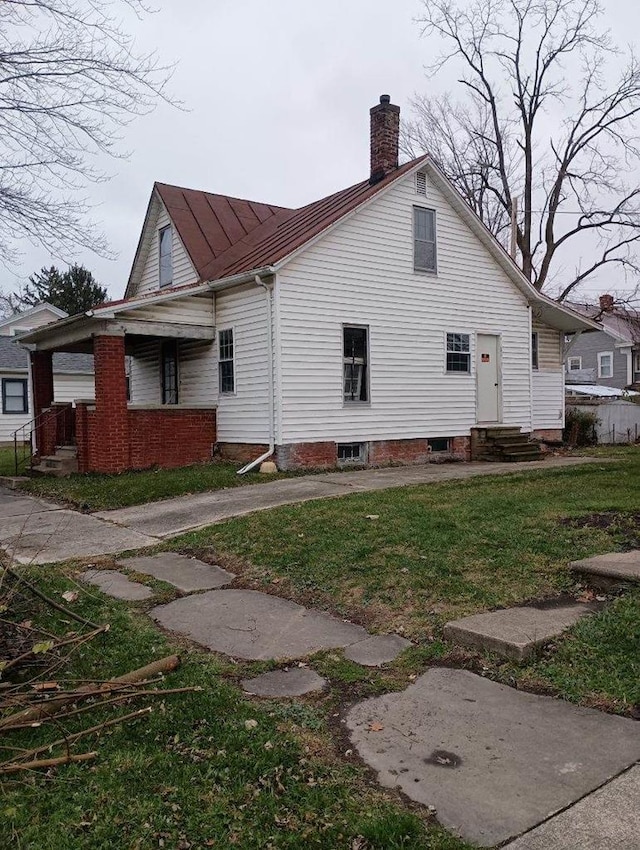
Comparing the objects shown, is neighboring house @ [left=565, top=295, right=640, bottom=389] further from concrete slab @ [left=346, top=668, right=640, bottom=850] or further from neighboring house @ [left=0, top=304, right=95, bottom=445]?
concrete slab @ [left=346, top=668, right=640, bottom=850]

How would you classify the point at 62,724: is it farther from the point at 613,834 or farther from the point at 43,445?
the point at 43,445

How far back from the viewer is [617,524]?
6.70 m

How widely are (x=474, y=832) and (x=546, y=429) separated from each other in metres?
17.3

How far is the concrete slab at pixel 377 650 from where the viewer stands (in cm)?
430

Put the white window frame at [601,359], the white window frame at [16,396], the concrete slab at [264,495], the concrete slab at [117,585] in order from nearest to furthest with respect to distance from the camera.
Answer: the concrete slab at [117,585] → the concrete slab at [264,495] → the white window frame at [16,396] → the white window frame at [601,359]

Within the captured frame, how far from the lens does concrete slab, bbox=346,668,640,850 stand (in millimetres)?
2709

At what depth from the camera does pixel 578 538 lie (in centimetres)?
632

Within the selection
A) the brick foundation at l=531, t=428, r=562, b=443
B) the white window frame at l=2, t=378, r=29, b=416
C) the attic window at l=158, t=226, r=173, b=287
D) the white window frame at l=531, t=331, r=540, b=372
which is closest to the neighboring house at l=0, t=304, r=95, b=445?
the white window frame at l=2, t=378, r=29, b=416

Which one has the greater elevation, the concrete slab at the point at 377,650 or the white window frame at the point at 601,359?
the white window frame at the point at 601,359

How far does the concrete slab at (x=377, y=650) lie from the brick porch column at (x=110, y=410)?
8.94 m

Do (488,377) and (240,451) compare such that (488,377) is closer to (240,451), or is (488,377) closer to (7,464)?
(240,451)

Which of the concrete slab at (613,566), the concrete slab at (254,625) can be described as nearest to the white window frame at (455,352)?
A: the concrete slab at (613,566)

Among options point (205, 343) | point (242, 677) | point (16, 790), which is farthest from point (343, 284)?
point (16, 790)

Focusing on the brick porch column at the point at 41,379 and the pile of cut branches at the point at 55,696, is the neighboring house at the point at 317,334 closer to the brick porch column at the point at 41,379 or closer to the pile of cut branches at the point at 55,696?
the brick porch column at the point at 41,379
